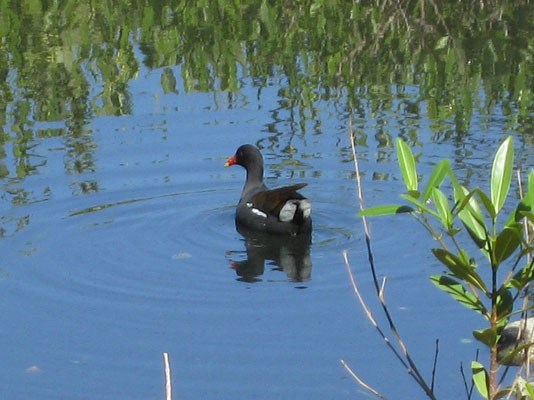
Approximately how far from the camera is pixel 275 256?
342 inches

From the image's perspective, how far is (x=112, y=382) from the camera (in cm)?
621

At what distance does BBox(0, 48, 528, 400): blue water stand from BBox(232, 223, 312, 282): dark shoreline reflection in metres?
0.06

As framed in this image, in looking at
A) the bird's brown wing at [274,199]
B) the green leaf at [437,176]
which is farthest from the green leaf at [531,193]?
the bird's brown wing at [274,199]

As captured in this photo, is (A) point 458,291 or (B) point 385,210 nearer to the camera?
(B) point 385,210

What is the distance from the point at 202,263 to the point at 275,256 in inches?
29.2

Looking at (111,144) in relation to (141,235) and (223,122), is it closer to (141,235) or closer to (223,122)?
(223,122)

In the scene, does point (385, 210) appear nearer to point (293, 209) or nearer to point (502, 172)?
point (502, 172)

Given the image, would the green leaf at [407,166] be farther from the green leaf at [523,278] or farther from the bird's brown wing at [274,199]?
the bird's brown wing at [274,199]

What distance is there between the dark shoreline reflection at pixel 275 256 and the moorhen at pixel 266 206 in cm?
7

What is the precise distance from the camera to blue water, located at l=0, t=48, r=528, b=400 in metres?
6.32

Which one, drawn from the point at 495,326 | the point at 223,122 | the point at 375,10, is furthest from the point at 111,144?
the point at 495,326

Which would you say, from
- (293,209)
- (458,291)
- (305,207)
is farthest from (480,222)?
(293,209)

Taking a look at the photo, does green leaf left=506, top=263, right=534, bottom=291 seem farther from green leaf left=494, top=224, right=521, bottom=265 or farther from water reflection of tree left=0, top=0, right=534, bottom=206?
water reflection of tree left=0, top=0, right=534, bottom=206

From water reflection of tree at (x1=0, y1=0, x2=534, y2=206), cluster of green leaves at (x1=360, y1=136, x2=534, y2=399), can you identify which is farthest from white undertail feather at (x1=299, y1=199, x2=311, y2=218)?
cluster of green leaves at (x1=360, y1=136, x2=534, y2=399)
